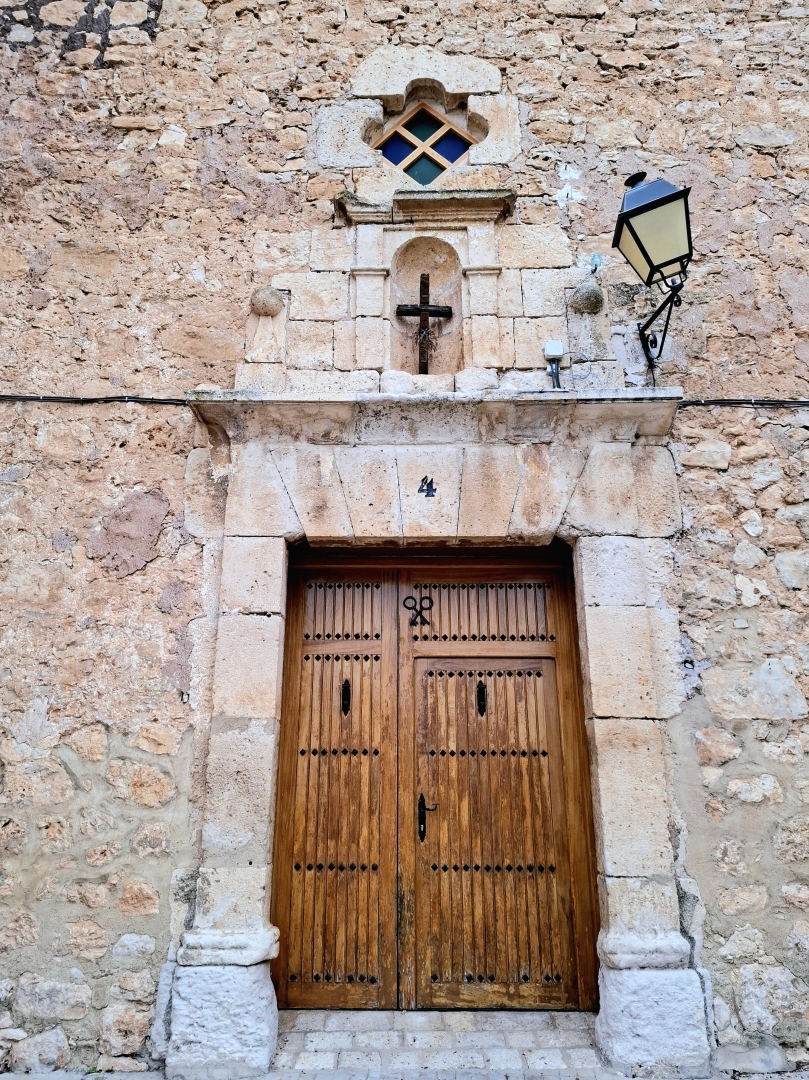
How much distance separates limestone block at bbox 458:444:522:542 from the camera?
3076 mm

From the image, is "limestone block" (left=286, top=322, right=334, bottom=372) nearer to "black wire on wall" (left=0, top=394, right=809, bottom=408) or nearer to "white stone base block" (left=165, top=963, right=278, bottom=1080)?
"black wire on wall" (left=0, top=394, right=809, bottom=408)

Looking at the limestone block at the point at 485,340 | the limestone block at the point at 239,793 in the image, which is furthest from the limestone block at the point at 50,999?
the limestone block at the point at 485,340

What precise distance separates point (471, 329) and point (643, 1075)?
2.89m

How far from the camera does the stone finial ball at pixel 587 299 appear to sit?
3.31 meters

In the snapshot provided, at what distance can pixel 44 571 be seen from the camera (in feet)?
10.2

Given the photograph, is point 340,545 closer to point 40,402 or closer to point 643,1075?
point 40,402

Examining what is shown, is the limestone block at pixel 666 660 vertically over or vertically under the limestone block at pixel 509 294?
under

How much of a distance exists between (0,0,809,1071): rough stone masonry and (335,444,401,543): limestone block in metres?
0.32

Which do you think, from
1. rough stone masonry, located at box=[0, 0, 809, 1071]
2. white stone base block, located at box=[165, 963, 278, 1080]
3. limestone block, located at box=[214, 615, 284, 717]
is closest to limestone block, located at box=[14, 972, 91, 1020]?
rough stone masonry, located at box=[0, 0, 809, 1071]

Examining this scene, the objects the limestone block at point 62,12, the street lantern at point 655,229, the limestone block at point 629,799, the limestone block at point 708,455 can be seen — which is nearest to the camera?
the limestone block at point 629,799

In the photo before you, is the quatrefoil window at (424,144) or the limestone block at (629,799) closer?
the limestone block at (629,799)

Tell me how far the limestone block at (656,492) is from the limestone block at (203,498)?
5.68 feet

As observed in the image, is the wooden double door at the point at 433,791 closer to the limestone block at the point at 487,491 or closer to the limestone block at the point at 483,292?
the limestone block at the point at 487,491

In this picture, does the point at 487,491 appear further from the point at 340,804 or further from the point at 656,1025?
the point at 656,1025
